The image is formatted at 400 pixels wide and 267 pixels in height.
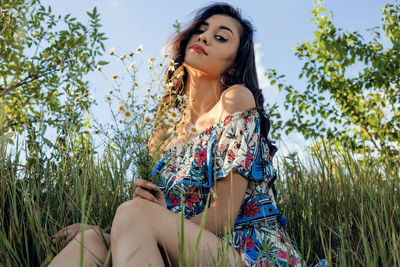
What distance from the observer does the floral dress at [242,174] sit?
82.5 inches

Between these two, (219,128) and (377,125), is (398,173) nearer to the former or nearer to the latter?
(219,128)

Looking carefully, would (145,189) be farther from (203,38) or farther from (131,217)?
(203,38)

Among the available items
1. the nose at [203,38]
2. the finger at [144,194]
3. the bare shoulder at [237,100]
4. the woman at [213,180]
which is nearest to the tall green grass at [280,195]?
the woman at [213,180]

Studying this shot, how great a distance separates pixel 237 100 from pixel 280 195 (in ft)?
3.54

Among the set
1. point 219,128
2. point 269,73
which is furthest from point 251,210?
point 269,73

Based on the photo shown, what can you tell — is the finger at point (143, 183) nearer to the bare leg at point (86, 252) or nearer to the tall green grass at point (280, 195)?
the bare leg at point (86, 252)

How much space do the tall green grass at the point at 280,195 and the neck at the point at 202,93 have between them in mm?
595

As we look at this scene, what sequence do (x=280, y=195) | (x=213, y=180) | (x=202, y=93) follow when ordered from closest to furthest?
(x=213, y=180), (x=202, y=93), (x=280, y=195)

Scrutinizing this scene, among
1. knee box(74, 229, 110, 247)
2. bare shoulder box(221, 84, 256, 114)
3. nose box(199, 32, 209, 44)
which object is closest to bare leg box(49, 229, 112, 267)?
knee box(74, 229, 110, 247)

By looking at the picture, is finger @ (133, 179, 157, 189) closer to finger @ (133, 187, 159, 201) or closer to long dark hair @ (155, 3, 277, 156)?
finger @ (133, 187, 159, 201)

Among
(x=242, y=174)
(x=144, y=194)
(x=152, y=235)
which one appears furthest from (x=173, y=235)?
(x=242, y=174)

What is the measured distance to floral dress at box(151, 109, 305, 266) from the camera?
210 cm

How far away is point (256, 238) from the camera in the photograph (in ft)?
6.82

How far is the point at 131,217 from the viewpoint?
1675 mm
